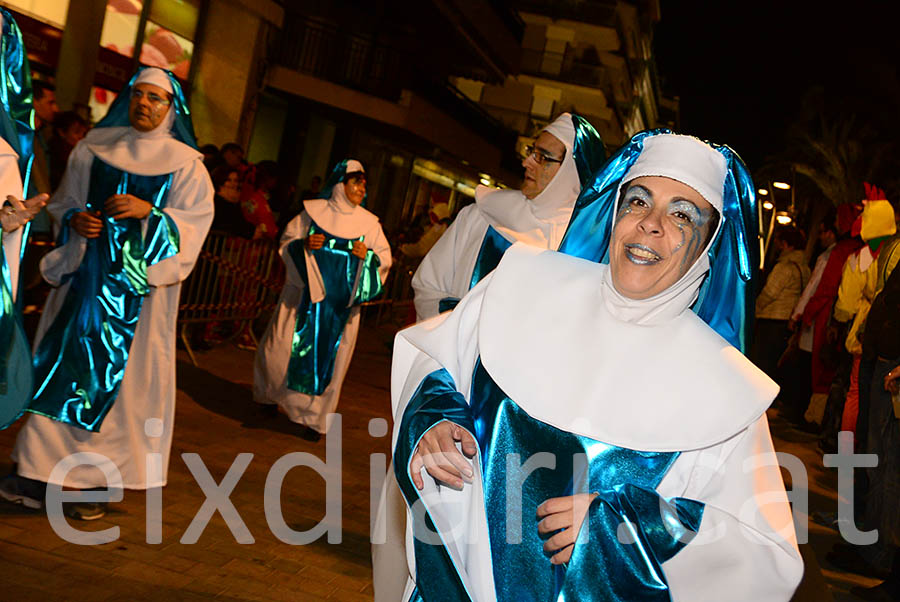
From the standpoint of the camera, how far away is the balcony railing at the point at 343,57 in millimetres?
24188

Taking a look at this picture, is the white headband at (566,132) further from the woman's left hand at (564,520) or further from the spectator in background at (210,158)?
the spectator in background at (210,158)

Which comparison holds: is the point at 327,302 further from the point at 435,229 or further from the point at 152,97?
the point at 435,229

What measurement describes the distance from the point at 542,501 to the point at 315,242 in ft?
21.5

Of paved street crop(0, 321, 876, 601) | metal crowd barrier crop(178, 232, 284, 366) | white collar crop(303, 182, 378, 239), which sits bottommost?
paved street crop(0, 321, 876, 601)

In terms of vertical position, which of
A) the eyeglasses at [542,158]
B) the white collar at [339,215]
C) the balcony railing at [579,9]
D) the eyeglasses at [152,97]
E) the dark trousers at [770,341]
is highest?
the balcony railing at [579,9]

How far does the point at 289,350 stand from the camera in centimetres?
883

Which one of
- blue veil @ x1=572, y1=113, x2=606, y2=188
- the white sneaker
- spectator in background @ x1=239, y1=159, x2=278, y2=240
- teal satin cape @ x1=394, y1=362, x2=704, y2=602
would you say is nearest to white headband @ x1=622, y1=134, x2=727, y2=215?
teal satin cape @ x1=394, y1=362, x2=704, y2=602

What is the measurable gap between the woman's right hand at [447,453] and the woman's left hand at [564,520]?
0.82 ft

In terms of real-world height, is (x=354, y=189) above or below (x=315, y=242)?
above

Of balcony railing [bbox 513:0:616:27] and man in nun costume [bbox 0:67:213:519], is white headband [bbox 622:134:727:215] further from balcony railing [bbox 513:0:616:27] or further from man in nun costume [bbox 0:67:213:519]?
balcony railing [bbox 513:0:616:27]

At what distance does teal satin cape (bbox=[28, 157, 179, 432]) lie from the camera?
215 inches

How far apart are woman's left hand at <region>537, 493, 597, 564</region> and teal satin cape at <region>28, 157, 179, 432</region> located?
3716 millimetres

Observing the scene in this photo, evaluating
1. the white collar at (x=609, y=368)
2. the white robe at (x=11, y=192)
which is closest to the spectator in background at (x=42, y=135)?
the white robe at (x=11, y=192)

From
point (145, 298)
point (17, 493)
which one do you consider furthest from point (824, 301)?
point (17, 493)
